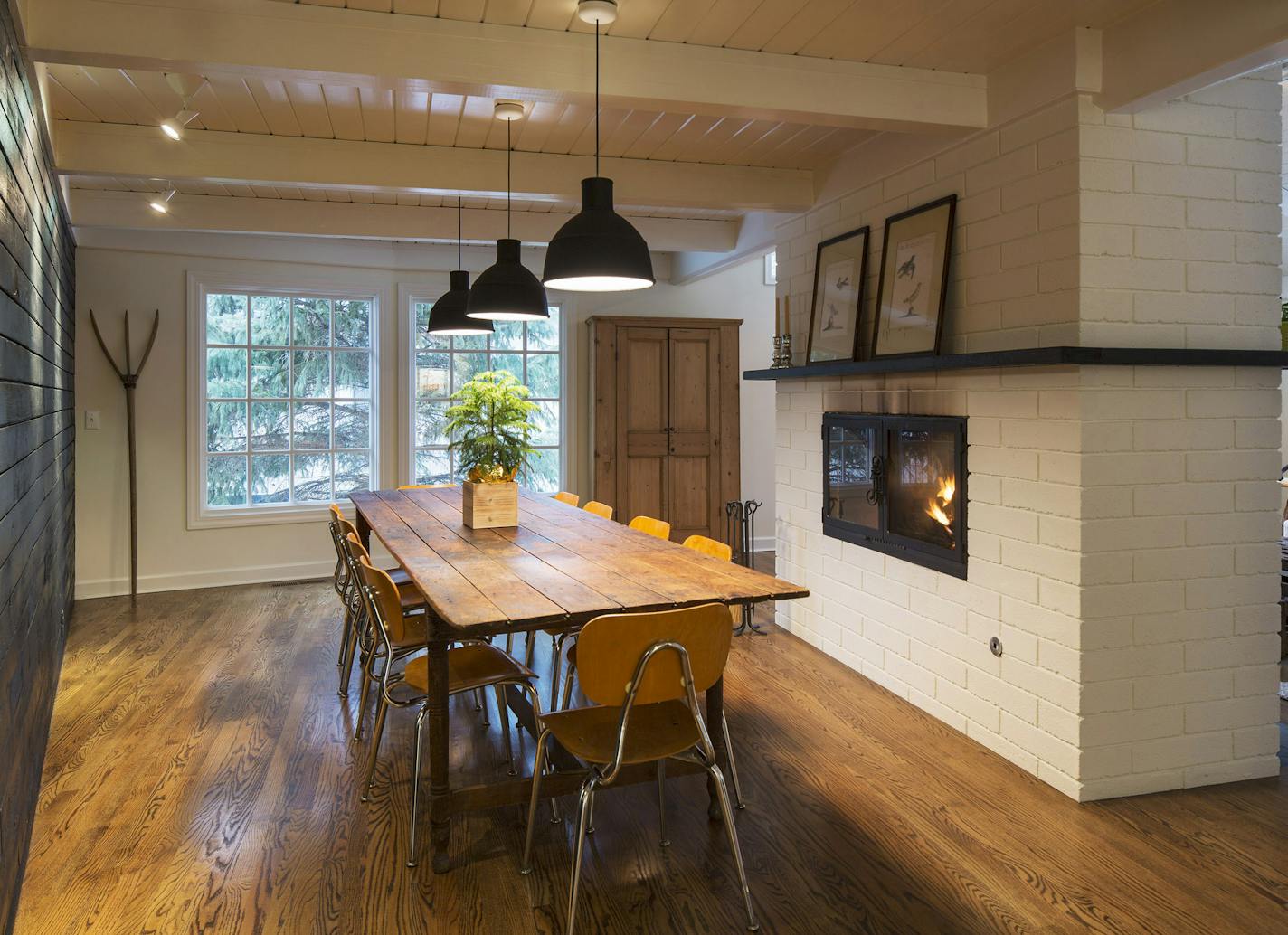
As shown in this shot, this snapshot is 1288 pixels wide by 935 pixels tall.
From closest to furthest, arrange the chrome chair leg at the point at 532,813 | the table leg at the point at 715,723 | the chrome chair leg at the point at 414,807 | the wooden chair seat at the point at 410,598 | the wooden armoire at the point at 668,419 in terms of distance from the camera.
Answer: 1. the chrome chair leg at the point at 532,813
2. the chrome chair leg at the point at 414,807
3. the table leg at the point at 715,723
4. the wooden chair seat at the point at 410,598
5. the wooden armoire at the point at 668,419

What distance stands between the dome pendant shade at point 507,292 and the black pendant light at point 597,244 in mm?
1123

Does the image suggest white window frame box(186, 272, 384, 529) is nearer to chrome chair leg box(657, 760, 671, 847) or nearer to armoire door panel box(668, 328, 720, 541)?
armoire door panel box(668, 328, 720, 541)

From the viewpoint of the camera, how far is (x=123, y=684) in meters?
4.16

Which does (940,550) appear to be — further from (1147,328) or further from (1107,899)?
(1107,899)

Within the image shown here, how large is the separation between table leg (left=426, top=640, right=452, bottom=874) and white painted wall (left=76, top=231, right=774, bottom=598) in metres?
4.59

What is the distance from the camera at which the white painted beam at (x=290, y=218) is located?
522 cm

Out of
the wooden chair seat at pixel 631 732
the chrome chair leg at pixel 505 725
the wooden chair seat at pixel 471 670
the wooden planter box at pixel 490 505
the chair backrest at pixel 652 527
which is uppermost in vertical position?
the wooden planter box at pixel 490 505

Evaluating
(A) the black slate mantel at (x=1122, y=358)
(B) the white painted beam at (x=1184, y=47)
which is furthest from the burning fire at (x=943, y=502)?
(B) the white painted beam at (x=1184, y=47)

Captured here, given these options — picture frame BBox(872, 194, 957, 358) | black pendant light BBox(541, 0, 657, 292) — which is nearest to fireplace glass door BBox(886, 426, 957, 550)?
picture frame BBox(872, 194, 957, 358)

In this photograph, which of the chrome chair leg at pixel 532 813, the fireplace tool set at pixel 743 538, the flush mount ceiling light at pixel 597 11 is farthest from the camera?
the fireplace tool set at pixel 743 538

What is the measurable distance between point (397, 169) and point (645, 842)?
3.21m

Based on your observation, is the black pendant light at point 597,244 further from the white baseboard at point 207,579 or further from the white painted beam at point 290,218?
the white baseboard at point 207,579

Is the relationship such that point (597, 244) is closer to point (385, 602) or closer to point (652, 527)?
point (385, 602)

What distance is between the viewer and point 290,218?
542 cm
